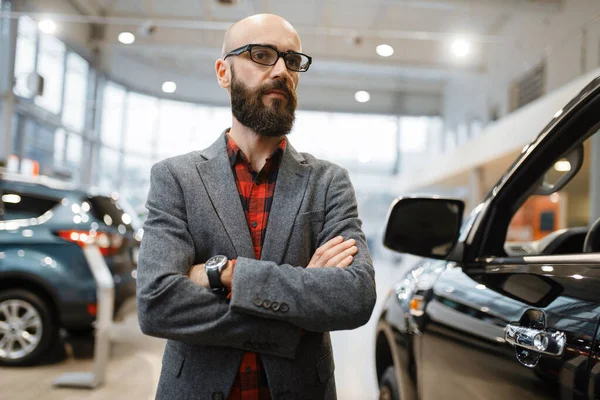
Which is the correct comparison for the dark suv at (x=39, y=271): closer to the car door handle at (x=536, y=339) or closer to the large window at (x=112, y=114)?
the car door handle at (x=536, y=339)

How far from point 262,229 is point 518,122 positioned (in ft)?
32.5

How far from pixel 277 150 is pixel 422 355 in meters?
0.74

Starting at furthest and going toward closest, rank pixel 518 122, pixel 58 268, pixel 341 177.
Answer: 1. pixel 518 122
2. pixel 58 268
3. pixel 341 177

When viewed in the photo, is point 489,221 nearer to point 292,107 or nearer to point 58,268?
point 292,107

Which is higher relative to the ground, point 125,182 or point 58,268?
point 125,182

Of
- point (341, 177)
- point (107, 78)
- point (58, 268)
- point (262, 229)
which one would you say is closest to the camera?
point (262, 229)

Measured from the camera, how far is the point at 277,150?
164 centimetres

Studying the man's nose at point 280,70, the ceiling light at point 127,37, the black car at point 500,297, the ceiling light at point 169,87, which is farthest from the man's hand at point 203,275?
the ceiling light at point 169,87

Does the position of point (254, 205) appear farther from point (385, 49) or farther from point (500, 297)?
point (385, 49)

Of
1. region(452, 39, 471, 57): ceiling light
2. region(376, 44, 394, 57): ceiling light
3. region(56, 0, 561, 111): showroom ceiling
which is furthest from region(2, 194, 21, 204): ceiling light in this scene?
region(376, 44, 394, 57): ceiling light

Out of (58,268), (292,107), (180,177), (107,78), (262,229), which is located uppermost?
(107,78)

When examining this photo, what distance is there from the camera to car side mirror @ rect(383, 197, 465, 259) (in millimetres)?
1863

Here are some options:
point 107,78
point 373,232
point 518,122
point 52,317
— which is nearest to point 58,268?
point 52,317

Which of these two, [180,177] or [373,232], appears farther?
[373,232]
